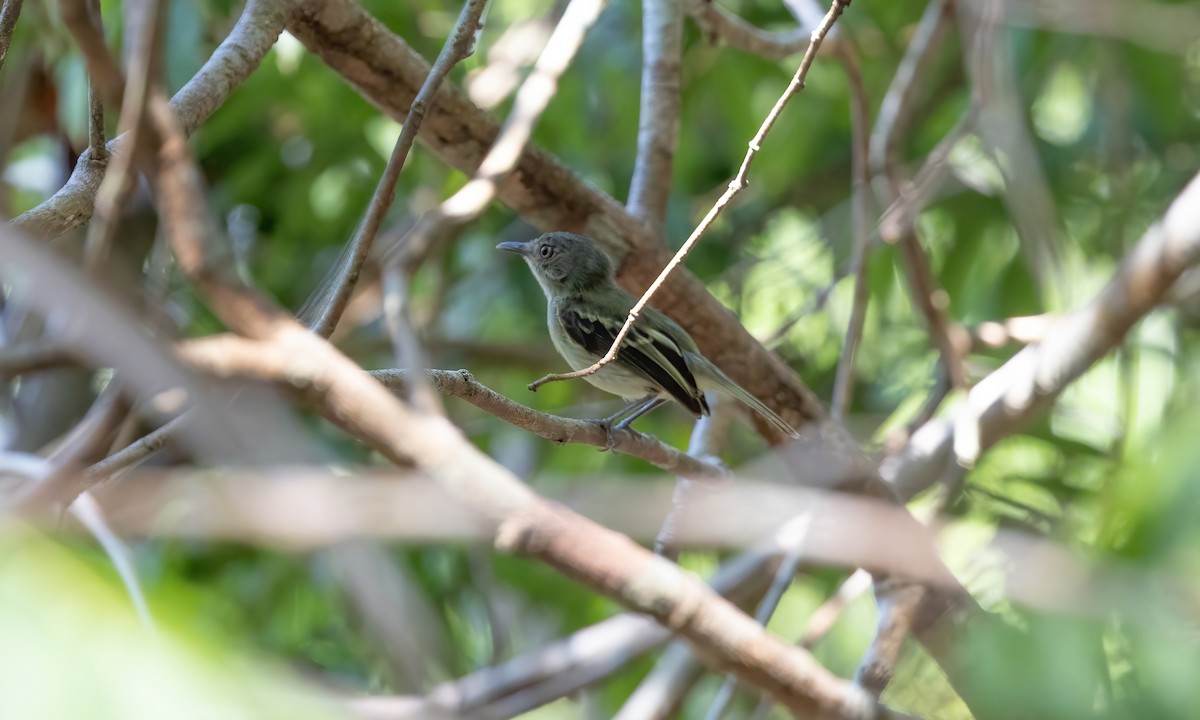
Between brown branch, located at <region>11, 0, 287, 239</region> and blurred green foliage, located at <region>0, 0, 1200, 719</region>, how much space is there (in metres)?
1.61

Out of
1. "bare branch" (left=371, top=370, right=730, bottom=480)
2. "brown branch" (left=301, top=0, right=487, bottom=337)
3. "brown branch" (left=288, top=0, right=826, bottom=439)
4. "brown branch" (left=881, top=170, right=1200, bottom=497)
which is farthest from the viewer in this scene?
"brown branch" (left=881, top=170, right=1200, bottom=497)

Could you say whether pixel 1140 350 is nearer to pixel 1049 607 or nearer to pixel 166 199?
pixel 1049 607

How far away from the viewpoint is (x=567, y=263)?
5.85 meters

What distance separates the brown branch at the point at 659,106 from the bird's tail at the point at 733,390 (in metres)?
0.63

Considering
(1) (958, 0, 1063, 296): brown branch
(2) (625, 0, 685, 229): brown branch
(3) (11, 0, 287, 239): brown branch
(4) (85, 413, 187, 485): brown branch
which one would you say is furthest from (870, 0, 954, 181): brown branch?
(4) (85, 413, 187, 485): brown branch

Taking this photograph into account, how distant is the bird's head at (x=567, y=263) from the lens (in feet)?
18.8

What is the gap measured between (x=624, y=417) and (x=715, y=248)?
294 cm

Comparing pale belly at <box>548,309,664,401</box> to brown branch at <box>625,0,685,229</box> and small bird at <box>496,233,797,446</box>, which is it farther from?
brown branch at <box>625,0,685,229</box>

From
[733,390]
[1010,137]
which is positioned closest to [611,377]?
[733,390]

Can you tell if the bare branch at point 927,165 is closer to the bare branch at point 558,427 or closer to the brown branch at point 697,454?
the brown branch at point 697,454

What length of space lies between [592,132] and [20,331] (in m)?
3.53

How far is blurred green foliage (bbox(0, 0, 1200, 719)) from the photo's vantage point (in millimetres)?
6113

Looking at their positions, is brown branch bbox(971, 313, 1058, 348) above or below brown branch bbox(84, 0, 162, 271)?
above

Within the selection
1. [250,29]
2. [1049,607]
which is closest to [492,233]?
[250,29]
